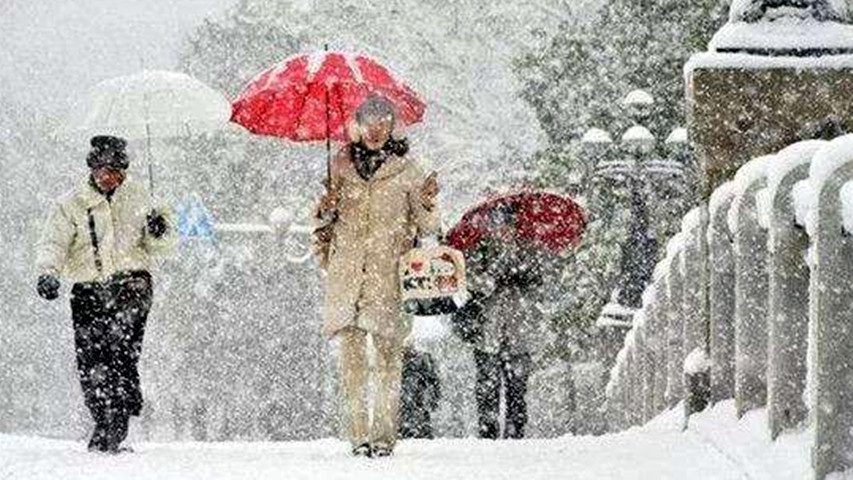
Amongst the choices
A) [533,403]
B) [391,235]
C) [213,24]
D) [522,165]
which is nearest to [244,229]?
[522,165]

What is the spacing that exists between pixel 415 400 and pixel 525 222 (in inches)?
79.5

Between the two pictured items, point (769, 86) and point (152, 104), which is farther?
point (152, 104)

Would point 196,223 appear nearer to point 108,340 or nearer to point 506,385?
point 506,385

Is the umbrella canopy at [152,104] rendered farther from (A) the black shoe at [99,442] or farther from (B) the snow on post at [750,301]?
(B) the snow on post at [750,301]

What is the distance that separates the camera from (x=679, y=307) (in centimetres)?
855

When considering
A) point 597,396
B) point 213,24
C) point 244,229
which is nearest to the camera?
point 597,396

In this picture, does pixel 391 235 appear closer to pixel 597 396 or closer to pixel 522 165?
pixel 597 396

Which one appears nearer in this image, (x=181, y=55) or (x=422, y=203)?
(x=422, y=203)

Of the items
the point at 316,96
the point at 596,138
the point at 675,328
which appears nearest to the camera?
the point at 316,96

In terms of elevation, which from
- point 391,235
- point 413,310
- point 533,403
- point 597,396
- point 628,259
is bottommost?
point 533,403

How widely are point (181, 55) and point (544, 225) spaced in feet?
113

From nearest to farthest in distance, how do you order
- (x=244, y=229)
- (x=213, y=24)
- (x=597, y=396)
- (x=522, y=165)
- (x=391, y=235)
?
1. (x=391, y=235)
2. (x=597, y=396)
3. (x=244, y=229)
4. (x=522, y=165)
5. (x=213, y=24)

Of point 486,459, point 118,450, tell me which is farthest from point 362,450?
point 118,450

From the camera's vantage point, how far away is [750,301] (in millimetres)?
5859
